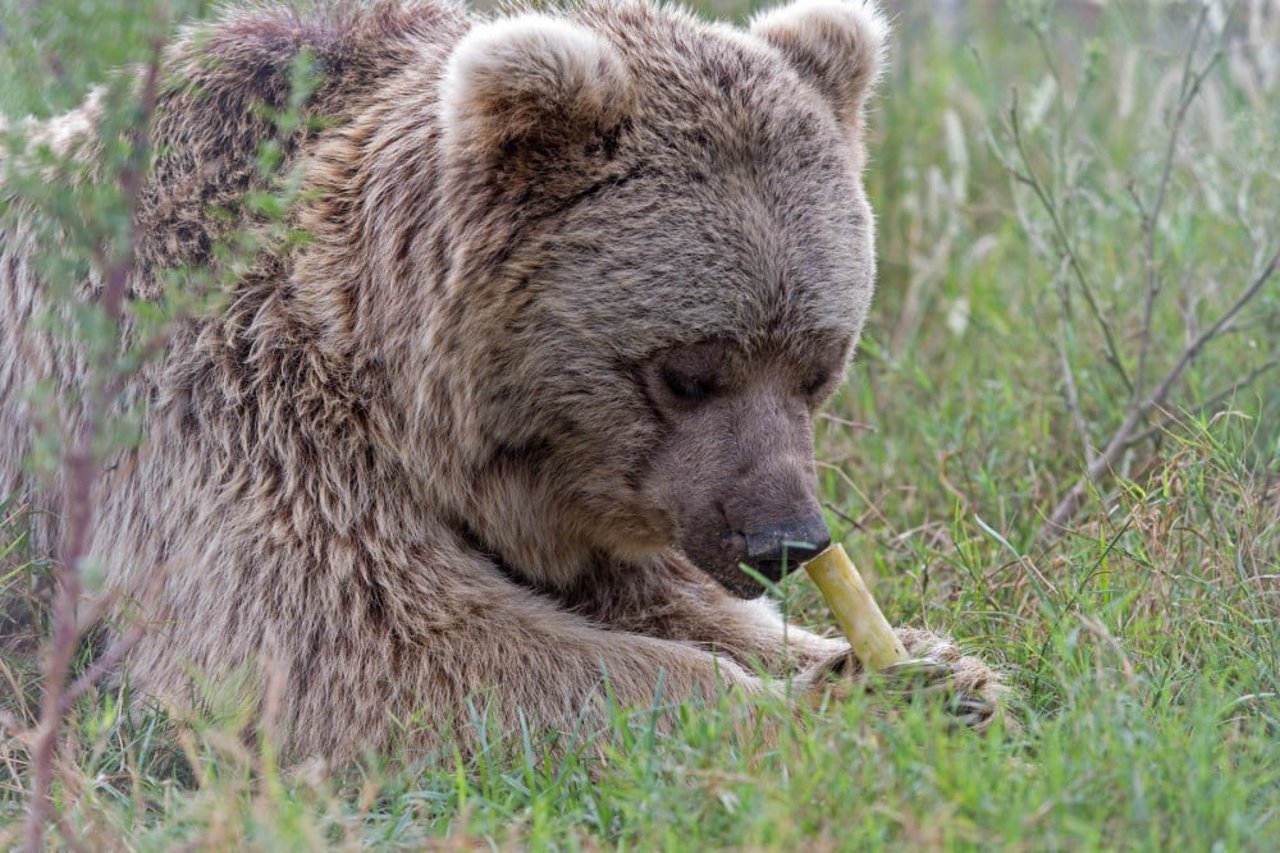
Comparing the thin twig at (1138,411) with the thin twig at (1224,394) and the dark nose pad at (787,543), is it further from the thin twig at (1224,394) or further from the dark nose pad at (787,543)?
the dark nose pad at (787,543)

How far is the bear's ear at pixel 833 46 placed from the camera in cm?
434

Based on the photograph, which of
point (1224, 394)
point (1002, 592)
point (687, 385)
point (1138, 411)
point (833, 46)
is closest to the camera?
point (687, 385)

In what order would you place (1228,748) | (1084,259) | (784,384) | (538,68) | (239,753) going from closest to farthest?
(239,753) → (1228,748) → (538,68) → (784,384) → (1084,259)

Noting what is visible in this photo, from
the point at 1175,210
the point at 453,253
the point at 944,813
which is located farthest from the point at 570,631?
the point at 1175,210

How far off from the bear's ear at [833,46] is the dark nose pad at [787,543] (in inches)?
48.6

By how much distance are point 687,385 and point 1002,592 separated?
1284 mm

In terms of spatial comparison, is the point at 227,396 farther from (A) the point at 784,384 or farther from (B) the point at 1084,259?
(B) the point at 1084,259

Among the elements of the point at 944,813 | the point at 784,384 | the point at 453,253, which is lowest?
the point at 944,813

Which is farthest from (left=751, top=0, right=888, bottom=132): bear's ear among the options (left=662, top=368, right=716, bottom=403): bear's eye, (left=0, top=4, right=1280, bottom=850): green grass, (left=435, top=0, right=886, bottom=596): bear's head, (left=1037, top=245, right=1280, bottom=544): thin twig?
(left=1037, top=245, right=1280, bottom=544): thin twig

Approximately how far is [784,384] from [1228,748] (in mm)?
1303

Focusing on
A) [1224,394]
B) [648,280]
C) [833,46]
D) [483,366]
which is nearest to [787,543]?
[648,280]

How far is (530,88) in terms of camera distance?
146 inches

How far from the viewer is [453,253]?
12.6 ft

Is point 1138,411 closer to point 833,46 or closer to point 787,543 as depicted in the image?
point 833,46
